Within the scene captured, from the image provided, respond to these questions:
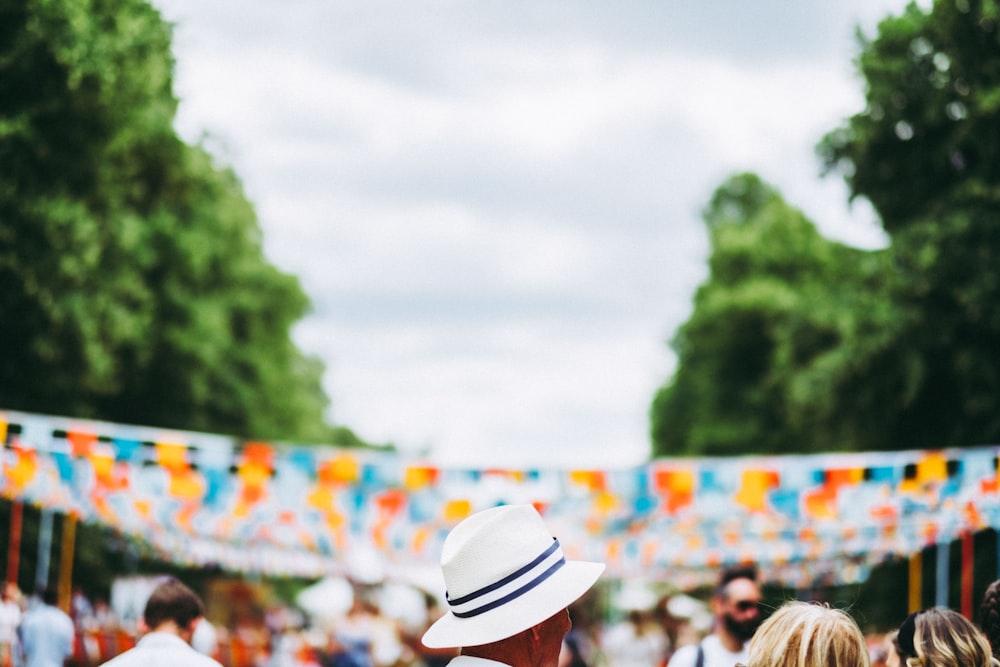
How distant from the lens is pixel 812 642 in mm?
2885

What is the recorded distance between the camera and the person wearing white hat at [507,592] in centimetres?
254

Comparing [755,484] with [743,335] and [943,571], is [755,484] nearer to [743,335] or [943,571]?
[943,571]

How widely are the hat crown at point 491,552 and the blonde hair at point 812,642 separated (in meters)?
0.69

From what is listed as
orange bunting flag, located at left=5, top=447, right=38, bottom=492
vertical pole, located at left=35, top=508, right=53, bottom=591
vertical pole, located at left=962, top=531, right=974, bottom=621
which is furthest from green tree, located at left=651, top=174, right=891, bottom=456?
orange bunting flag, located at left=5, top=447, right=38, bottom=492

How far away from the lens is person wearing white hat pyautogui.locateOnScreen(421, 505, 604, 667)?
2545 mm

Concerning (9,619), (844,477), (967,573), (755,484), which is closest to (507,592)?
(755,484)

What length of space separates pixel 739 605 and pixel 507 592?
9.96 ft

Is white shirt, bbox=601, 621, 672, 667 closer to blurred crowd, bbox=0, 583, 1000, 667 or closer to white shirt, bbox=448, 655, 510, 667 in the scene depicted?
blurred crowd, bbox=0, 583, 1000, 667

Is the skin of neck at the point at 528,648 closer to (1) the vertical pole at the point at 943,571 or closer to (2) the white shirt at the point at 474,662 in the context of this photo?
(2) the white shirt at the point at 474,662

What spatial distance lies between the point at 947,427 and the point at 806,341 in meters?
5.65

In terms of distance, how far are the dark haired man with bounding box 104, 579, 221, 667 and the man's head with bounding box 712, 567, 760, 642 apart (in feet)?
7.72

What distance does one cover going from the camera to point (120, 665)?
4027mm

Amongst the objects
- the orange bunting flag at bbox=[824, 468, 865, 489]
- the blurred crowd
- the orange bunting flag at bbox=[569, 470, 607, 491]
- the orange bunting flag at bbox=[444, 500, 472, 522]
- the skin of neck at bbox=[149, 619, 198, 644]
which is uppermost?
the orange bunting flag at bbox=[824, 468, 865, 489]

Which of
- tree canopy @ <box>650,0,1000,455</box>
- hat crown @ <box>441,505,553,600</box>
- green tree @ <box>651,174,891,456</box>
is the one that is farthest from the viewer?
green tree @ <box>651,174,891,456</box>
